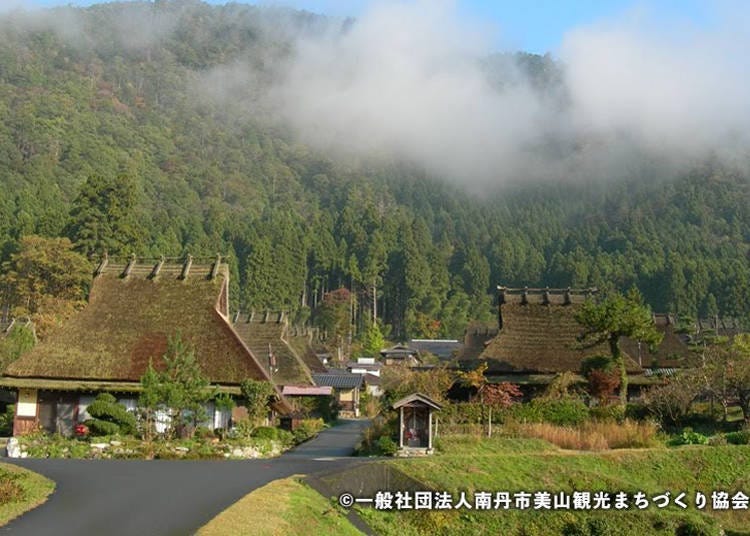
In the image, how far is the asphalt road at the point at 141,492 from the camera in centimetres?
1227

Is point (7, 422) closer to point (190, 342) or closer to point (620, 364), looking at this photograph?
point (190, 342)

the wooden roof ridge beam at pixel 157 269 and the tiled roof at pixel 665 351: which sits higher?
the wooden roof ridge beam at pixel 157 269

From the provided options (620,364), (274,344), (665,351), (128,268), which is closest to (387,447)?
(620,364)

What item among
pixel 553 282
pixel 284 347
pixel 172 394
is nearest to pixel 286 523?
pixel 172 394

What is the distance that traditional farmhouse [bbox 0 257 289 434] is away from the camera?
29141mm

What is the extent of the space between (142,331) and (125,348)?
3.34ft

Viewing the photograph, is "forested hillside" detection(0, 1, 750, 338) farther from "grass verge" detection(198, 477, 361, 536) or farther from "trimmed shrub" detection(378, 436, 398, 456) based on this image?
"grass verge" detection(198, 477, 361, 536)

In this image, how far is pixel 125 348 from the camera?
30375 mm

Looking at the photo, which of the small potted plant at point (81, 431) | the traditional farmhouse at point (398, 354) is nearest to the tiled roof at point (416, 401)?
the small potted plant at point (81, 431)

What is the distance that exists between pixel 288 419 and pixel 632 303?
14.8 m

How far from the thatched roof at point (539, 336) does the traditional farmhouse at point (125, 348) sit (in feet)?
33.8

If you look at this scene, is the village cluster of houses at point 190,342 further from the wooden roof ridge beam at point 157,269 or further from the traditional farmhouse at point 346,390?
the traditional farmhouse at point 346,390

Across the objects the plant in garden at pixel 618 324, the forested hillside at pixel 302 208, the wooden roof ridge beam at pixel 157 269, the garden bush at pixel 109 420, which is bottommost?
the garden bush at pixel 109 420

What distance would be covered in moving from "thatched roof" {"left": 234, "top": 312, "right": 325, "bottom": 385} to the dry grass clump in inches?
650
